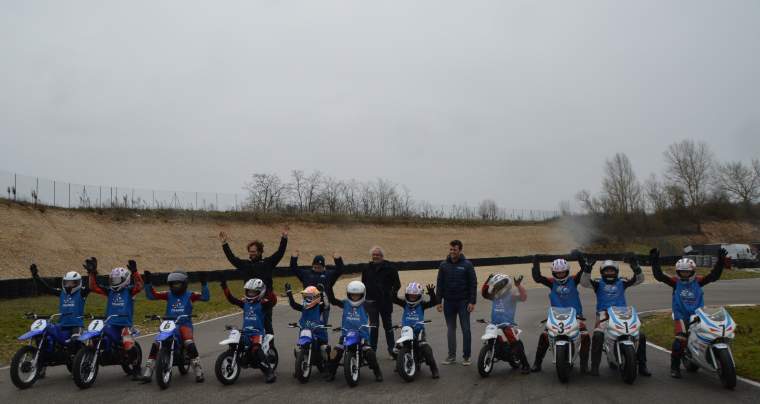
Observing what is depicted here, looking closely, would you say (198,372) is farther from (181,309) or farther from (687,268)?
(687,268)

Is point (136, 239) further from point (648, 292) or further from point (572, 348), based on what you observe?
point (572, 348)

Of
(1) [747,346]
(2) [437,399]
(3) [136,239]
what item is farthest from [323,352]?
(3) [136,239]

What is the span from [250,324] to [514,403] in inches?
167

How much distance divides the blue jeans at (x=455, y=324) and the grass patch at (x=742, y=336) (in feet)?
13.6

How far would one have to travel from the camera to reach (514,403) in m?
7.40

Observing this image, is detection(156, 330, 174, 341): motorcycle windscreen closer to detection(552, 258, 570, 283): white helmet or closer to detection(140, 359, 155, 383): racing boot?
detection(140, 359, 155, 383): racing boot

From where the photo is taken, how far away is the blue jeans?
403 inches

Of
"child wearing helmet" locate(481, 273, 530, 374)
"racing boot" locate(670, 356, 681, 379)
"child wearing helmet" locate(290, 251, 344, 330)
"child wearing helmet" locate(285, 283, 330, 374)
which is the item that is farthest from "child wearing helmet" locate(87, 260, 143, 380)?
"racing boot" locate(670, 356, 681, 379)

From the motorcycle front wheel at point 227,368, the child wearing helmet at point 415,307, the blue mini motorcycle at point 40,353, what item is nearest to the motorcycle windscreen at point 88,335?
the blue mini motorcycle at point 40,353

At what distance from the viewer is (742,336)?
40.6ft

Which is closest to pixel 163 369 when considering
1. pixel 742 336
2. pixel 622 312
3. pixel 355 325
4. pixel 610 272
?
pixel 355 325

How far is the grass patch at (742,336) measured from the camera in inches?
374

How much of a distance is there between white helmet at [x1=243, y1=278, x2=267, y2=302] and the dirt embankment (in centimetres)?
2893

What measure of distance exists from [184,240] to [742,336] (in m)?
43.2
